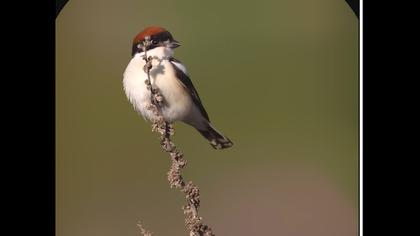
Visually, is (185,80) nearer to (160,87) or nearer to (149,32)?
(160,87)

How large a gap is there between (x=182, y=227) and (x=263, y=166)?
0.31 meters

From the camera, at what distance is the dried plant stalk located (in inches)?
85.2

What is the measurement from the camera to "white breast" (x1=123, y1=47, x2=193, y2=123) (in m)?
2.23

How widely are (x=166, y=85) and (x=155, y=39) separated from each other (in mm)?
146

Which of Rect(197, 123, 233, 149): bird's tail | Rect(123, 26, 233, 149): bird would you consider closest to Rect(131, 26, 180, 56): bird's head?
Rect(123, 26, 233, 149): bird

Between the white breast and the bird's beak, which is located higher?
the bird's beak

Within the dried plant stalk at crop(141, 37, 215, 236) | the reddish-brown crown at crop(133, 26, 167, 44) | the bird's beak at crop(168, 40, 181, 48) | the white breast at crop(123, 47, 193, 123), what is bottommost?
the dried plant stalk at crop(141, 37, 215, 236)

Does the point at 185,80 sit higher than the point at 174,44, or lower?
lower

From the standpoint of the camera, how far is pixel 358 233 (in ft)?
7.42

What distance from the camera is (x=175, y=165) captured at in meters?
2.19

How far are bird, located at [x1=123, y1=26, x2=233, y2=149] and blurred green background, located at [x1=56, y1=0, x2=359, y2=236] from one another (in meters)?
0.02

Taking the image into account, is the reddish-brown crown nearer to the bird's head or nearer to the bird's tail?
the bird's head

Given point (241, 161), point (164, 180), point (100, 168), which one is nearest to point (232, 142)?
point (241, 161)

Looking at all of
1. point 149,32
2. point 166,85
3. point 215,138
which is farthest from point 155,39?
point 215,138
